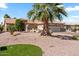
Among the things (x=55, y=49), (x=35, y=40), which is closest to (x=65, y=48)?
(x=55, y=49)

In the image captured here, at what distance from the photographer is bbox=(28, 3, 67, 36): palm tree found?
13.0 ft

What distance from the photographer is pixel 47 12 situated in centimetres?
397

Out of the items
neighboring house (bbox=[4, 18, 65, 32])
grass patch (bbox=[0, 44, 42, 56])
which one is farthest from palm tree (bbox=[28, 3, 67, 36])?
grass patch (bbox=[0, 44, 42, 56])

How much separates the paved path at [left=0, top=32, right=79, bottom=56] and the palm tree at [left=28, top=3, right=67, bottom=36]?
12 centimetres

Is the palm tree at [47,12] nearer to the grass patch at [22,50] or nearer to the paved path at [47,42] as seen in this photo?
the paved path at [47,42]

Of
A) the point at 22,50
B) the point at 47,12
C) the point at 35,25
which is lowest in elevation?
the point at 22,50

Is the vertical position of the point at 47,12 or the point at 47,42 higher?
the point at 47,12

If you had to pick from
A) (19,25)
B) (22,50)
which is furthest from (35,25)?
(22,50)

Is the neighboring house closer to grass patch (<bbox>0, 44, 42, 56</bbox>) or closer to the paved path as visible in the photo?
the paved path

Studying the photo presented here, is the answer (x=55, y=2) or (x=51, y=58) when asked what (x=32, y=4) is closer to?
(x=55, y=2)

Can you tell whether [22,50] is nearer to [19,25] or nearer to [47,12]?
[19,25]

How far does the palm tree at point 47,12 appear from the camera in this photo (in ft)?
13.0

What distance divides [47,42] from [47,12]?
397mm

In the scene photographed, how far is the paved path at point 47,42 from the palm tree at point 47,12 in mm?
121
